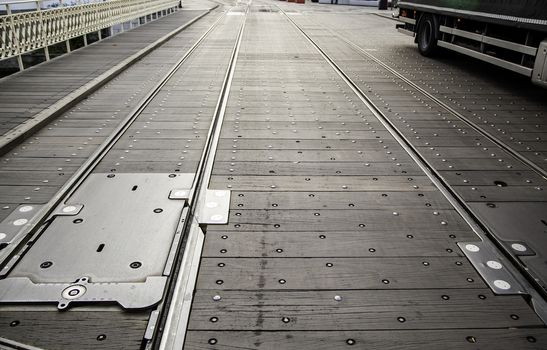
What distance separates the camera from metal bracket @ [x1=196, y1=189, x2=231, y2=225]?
4008 millimetres

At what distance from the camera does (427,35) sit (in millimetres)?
12812

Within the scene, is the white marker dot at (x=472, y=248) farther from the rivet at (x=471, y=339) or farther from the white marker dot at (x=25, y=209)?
the white marker dot at (x=25, y=209)

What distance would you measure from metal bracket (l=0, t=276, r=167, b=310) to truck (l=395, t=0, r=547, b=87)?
7318mm

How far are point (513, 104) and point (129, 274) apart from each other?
23.7 feet

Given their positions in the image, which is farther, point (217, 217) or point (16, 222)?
point (217, 217)

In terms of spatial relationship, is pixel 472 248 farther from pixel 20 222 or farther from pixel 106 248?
pixel 20 222

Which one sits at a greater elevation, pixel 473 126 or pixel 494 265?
pixel 473 126

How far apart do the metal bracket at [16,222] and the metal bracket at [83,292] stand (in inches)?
25.8

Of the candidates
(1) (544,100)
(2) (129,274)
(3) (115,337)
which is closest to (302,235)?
(2) (129,274)

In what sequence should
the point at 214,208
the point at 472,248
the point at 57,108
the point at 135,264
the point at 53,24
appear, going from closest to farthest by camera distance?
the point at 135,264
the point at 472,248
the point at 214,208
the point at 57,108
the point at 53,24

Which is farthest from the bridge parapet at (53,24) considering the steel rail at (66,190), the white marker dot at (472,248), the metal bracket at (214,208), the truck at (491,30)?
the truck at (491,30)

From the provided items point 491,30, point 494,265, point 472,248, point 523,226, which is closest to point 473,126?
point 523,226

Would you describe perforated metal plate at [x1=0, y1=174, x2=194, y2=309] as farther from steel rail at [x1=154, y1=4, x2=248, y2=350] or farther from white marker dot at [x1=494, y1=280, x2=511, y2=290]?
white marker dot at [x1=494, y1=280, x2=511, y2=290]

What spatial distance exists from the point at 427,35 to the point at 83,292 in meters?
12.1
